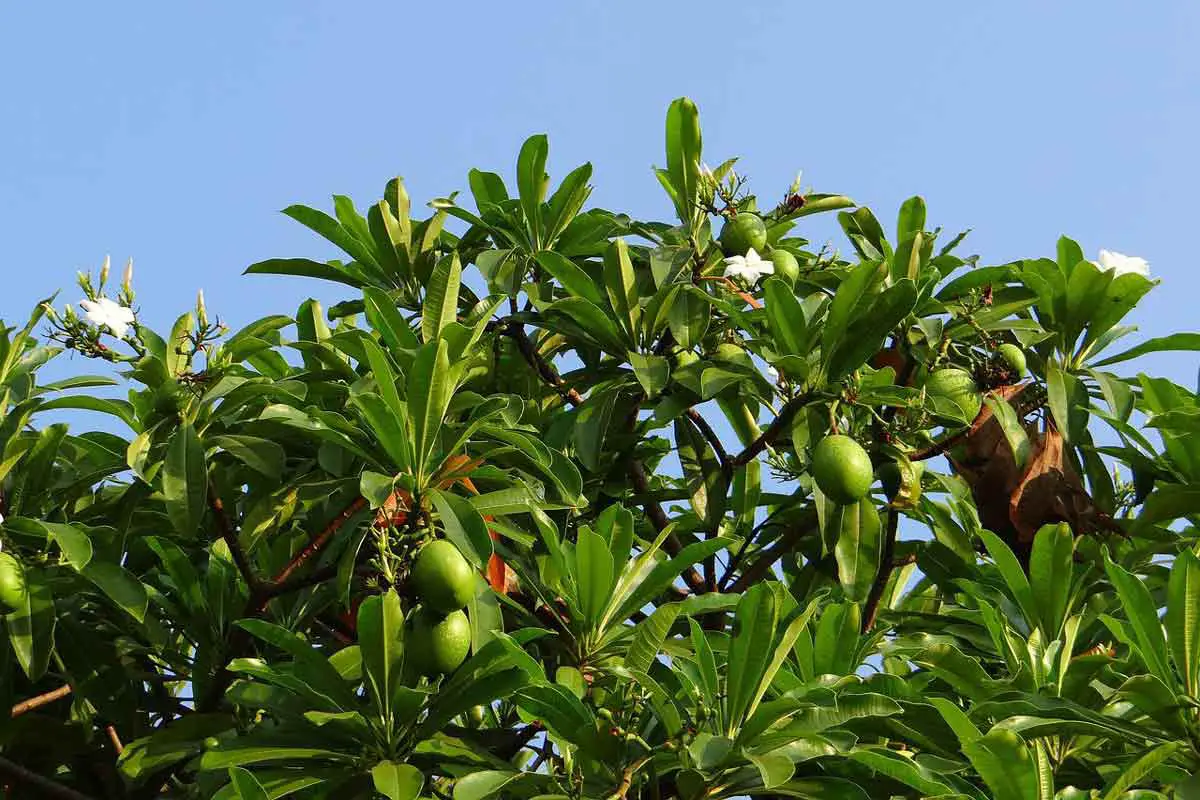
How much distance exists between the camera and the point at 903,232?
344cm

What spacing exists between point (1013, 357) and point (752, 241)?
23.7 inches

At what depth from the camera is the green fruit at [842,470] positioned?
2744 millimetres

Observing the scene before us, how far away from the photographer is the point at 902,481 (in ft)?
9.93

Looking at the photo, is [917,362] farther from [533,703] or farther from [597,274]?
[533,703]

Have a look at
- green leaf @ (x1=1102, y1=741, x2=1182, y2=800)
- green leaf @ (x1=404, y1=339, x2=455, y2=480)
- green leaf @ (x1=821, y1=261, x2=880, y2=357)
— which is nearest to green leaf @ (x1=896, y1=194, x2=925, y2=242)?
green leaf @ (x1=821, y1=261, x2=880, y2=357)

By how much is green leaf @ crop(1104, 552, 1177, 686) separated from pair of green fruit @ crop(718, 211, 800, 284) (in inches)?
41.7

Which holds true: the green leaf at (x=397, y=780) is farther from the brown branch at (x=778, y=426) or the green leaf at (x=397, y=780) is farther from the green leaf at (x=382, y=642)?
the brown branch at (x=778, y=426)

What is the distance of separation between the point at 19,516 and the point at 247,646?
0.49 m

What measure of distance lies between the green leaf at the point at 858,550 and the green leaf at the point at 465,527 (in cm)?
84

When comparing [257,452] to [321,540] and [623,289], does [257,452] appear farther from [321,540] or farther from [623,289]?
[623,289]

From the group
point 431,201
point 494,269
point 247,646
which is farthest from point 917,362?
point 247,646

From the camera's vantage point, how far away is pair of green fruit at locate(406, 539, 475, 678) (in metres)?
2.41

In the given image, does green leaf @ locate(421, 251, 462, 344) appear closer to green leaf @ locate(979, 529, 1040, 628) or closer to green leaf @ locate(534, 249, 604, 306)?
green leaf @ locate(534, 249, 604, 306)

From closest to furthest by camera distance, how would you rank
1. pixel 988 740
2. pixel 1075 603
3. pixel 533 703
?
1. pixel 988 740
2. pixel 533 703
3. pixel 1075 603
